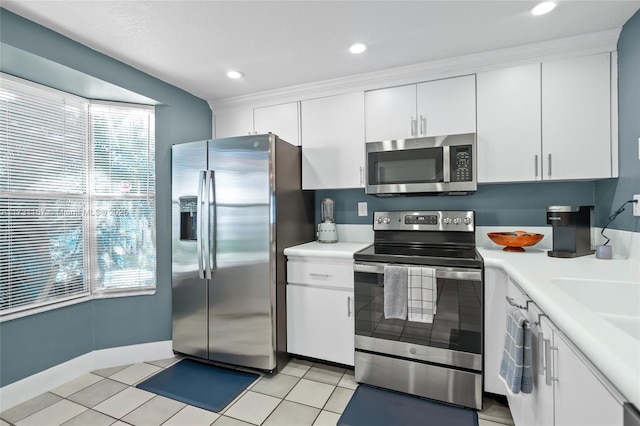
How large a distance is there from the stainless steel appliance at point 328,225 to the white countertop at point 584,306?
3.81 ft

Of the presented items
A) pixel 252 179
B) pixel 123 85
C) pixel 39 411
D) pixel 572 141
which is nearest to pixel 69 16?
pixel 123 85

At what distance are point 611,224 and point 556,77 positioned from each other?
100 centimetres

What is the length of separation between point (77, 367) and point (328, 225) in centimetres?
218

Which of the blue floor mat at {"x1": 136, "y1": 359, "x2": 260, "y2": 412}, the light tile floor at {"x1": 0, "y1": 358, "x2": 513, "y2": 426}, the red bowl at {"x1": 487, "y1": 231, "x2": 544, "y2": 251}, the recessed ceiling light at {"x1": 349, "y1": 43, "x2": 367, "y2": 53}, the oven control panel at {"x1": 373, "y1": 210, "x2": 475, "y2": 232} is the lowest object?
the blue floor mat at {"x1": 136, "y1": 359, "x2": 260, "y2": 412}

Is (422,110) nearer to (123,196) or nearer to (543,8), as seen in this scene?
(543,8)

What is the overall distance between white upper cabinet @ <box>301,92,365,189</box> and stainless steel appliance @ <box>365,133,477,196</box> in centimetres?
15

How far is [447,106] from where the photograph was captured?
222 centimetres

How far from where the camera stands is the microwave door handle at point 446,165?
2.17m

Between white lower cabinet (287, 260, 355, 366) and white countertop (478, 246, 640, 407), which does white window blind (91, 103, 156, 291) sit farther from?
white countertop (478, 246, 640, 407)

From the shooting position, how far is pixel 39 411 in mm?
1862

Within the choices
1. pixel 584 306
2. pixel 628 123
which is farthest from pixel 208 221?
pixel 628 123

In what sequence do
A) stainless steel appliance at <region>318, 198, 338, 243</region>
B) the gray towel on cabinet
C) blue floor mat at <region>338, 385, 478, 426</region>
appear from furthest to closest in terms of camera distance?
stainless steel appliance at <region>318, 198, 338, 243</region>
the gray towel on cabinet
blue floor mat at <region>338, 385, 478, 426</region>

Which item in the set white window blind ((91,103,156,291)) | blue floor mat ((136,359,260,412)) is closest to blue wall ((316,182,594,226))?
blue floor mat ((136,359,260,412))

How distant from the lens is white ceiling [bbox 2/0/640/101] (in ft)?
5.30
